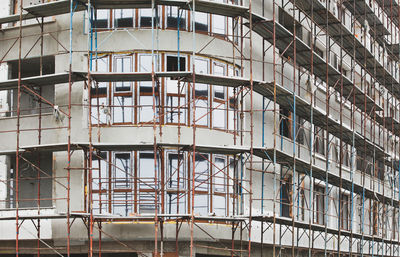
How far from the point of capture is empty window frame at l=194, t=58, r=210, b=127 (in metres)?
26.4

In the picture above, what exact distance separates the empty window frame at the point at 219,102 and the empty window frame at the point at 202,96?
28cm

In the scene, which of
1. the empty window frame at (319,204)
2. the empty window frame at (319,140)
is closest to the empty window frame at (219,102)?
the empty window frame at (319,140)

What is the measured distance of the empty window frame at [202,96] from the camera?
86.5ft

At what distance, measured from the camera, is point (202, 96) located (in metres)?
26.5

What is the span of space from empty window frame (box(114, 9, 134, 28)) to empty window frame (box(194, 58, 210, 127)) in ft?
8.34

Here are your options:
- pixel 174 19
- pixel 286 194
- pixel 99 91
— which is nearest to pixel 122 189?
pixel 99 91

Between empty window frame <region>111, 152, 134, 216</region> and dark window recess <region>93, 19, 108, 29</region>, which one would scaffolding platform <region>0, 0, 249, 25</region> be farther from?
empty window frame <region>111, 152, 134, 216</region>

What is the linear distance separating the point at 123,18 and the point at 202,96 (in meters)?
3.68

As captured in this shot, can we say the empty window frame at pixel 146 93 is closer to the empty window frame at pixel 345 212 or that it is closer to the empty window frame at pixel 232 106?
the empty window frame at pixel 232 106

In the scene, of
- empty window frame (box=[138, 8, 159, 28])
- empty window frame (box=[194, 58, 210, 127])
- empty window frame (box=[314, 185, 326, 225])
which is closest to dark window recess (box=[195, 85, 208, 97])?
empty window frame (box=[194, 58, 210, 127])

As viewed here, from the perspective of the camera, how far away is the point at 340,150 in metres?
34.6

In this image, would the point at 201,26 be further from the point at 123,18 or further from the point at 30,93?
the point at 30,93

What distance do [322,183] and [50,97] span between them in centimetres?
1239

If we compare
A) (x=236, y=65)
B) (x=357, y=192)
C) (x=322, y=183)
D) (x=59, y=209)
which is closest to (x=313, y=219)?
(x=322, y=183)
